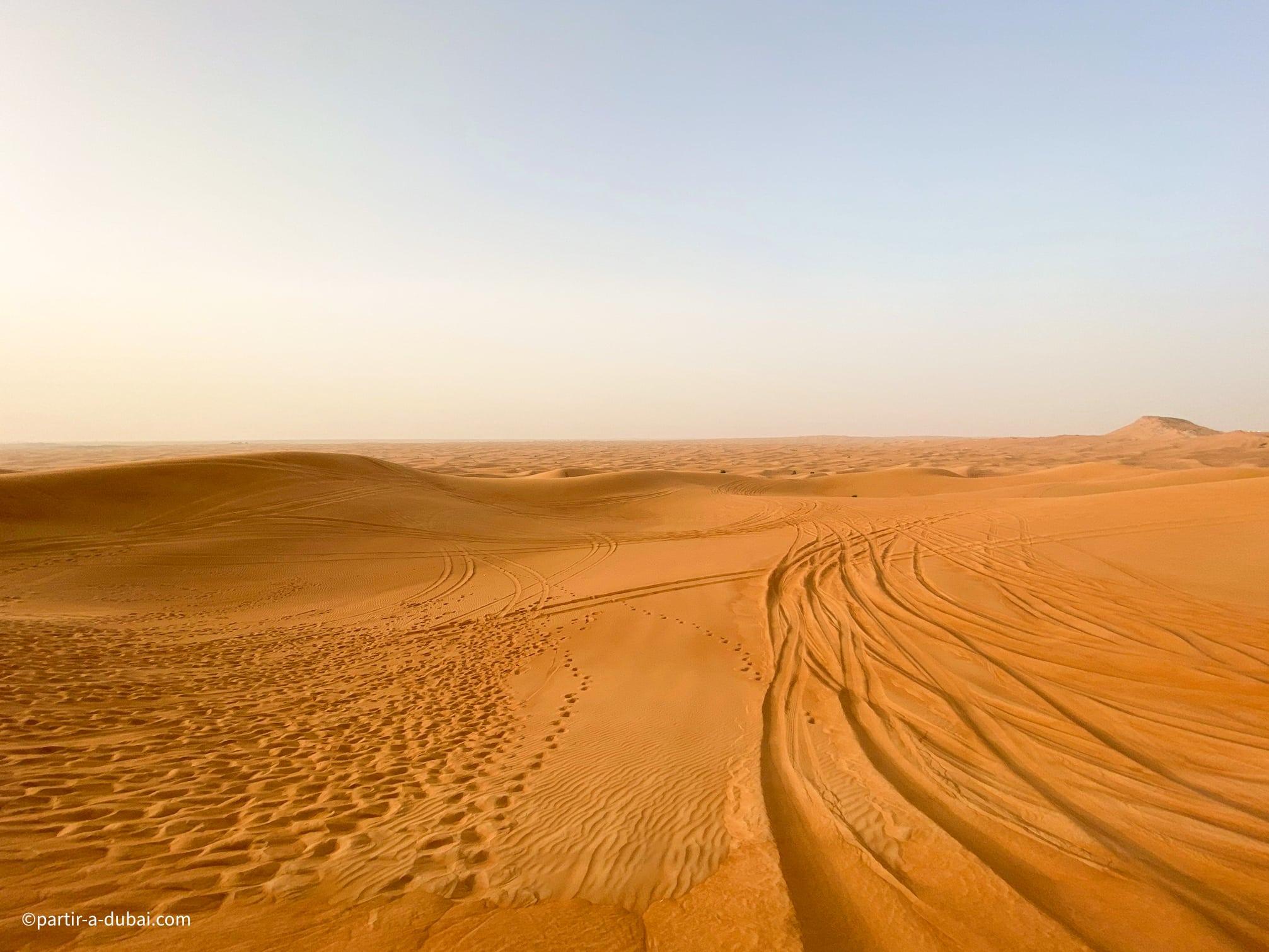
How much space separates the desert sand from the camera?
310 centimetres

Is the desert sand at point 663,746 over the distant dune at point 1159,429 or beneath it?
beneath

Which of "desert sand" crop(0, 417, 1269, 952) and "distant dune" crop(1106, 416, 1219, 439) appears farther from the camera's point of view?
"distant dune" crop(1106, 416, 1219, 439)

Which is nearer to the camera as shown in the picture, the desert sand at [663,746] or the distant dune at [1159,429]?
the desert sand at [663,746]

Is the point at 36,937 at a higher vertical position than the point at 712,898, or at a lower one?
higher

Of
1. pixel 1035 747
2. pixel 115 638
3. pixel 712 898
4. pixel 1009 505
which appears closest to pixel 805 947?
pixel 712 898

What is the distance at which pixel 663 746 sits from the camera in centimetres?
566

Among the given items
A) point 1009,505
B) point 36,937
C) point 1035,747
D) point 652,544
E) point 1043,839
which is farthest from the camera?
point 1009,505

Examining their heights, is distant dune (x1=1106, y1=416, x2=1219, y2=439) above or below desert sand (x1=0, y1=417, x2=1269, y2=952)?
above

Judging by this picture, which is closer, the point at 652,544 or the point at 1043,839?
the point at 1043,839

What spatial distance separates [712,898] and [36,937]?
336cm

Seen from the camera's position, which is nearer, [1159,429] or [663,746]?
[663,746]

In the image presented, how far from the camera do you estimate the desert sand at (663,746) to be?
3102 millimetres

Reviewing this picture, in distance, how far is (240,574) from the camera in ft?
47.8

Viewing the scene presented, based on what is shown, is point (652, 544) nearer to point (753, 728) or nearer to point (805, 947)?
point (753, 728)
